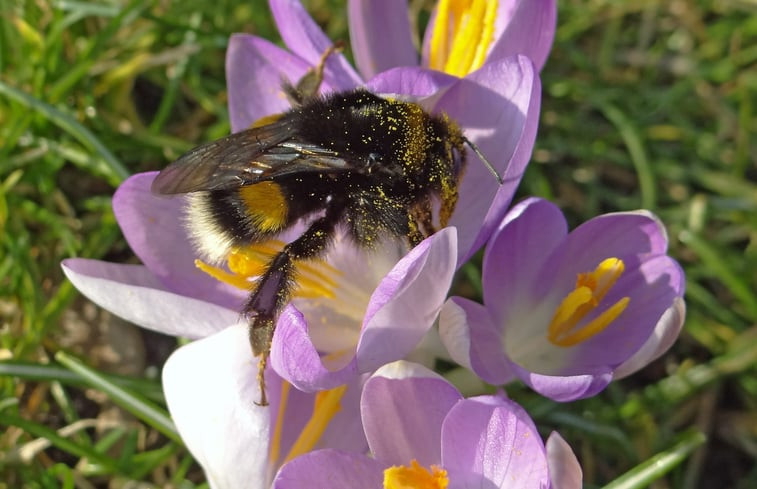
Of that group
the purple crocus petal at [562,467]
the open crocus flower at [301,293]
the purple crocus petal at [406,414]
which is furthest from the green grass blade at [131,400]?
the purple crocus petal at [562,467]

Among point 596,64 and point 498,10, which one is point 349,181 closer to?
point 498,10

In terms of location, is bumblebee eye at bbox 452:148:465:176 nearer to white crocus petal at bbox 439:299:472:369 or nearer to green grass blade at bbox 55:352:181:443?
white crocus petal at bbox 439:299:472:369

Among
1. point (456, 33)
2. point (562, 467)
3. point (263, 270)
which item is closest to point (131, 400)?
point (263, 270)

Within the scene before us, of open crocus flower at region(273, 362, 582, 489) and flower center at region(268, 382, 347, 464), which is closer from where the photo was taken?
open crocus flower at region(273, 362, 582, 489)

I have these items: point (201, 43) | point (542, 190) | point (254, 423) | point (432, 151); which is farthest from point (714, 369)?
point (201, 43)

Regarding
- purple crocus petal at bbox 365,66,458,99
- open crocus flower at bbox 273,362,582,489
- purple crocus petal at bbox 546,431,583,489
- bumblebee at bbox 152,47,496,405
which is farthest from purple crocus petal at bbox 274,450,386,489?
purple crocus petal at bbox 365,66,458,99

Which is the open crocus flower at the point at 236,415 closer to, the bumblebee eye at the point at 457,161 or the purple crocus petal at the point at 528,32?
the bumblebee eye at the point at 457,161
